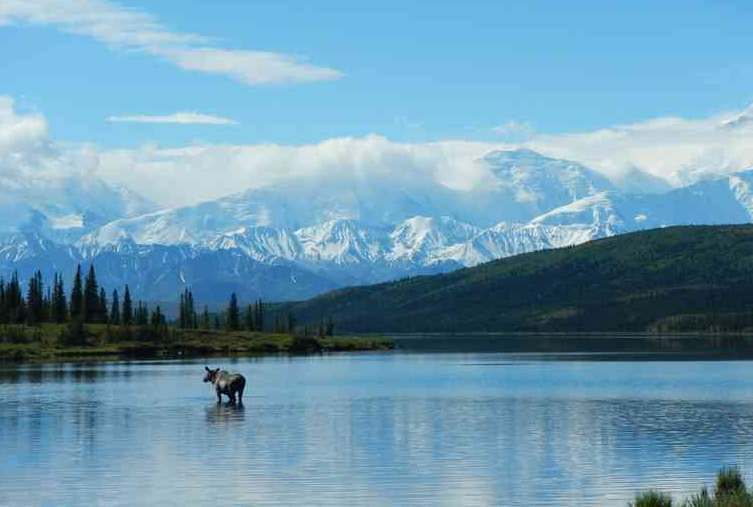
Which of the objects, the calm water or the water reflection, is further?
the water reflection

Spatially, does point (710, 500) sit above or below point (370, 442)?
below

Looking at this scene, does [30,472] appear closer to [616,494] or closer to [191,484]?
[191,484]

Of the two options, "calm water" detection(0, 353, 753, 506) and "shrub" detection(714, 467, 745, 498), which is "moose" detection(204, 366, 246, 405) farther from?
"shrub" detection(714, 467, 745, 498)

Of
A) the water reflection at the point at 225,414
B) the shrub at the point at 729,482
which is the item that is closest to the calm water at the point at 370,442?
the water reflection at the point at 225,414

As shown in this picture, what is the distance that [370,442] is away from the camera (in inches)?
2581

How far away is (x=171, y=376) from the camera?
466 feet

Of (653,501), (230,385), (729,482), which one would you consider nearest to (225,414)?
(230,385)

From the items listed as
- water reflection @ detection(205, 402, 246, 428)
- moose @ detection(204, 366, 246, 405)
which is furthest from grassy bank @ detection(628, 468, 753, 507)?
moose @ detection(204, 366, 246, 405)

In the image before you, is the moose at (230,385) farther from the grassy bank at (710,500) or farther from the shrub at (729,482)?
the grassy bank at (710,500)

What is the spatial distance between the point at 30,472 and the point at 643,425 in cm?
3539

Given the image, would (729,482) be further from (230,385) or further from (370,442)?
(230,385)

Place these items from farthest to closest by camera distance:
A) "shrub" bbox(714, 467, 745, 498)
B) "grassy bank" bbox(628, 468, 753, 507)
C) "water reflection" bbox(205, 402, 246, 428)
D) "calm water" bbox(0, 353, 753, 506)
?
"water reflection" bbox(205, 402, 246, 428), "calm water" bbox(0, 353, 753, 506), "shrub" bbox(714, 467, 745, 498), "grassy bank" bbox(628, 468, 753, 507)

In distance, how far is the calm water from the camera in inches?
1917

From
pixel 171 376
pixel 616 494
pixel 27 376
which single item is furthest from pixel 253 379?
pixel 616 494
